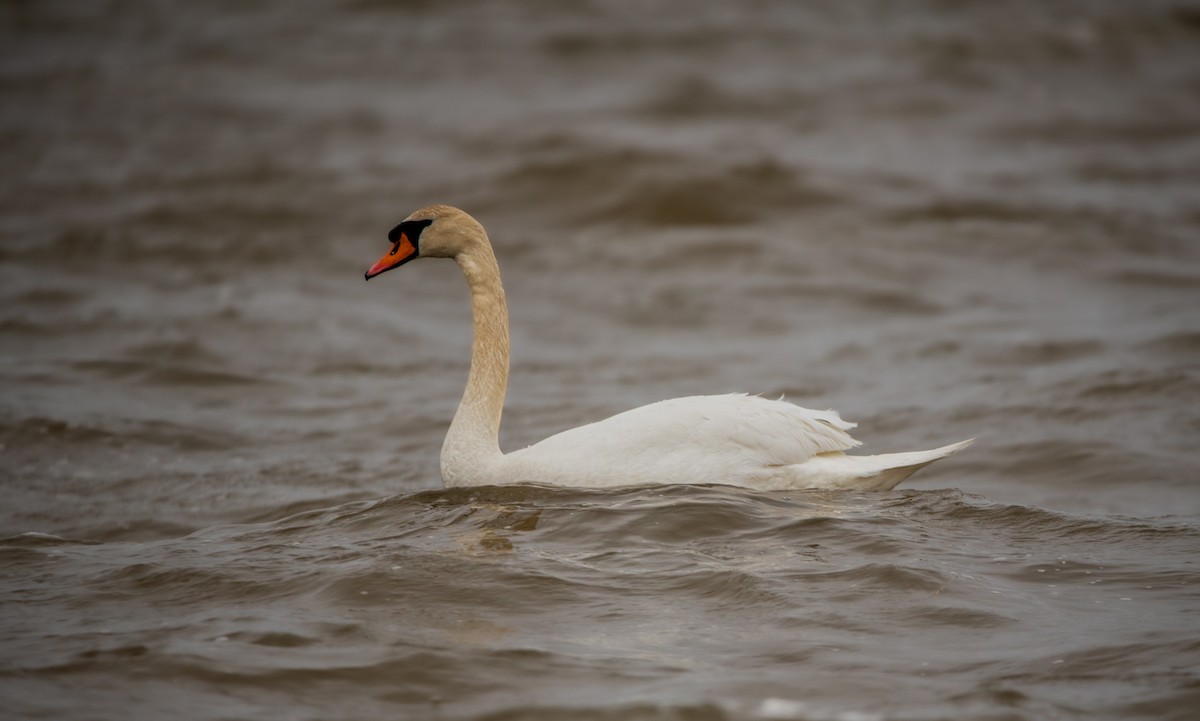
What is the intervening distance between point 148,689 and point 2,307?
413 inches

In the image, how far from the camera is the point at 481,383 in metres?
7.87

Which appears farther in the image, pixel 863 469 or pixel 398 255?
pixel 398 255

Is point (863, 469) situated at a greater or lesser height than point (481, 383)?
lesser

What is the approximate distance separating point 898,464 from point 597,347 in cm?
668

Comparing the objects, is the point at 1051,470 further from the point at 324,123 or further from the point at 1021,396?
the point at 324,123

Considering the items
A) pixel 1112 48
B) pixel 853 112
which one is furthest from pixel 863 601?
pixel 1112 48

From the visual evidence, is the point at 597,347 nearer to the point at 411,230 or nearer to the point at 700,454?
the point at 411,230

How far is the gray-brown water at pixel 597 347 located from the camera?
208 inches

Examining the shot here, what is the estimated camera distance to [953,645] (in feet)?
17.6

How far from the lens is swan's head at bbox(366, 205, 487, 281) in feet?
25.1

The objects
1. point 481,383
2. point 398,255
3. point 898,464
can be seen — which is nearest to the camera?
point 898,464

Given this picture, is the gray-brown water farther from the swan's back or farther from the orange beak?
the orange beak

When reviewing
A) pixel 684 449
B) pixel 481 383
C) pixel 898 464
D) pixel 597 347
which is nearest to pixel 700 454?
pixel 684 449

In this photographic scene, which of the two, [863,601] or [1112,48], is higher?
[1112,48]
